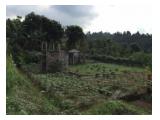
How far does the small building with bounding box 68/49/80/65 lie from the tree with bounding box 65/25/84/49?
0.17 metres

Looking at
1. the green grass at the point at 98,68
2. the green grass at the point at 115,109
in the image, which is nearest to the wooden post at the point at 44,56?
the green grass at the point at 98,68

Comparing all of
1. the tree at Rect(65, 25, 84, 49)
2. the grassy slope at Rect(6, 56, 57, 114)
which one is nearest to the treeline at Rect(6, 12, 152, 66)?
the tree at Rect(65, 25, 84, 49)

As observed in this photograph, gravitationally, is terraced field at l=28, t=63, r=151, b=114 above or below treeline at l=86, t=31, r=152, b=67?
below

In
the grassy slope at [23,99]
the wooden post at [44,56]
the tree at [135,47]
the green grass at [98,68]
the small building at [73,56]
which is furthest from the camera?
the green grass at [98,68]

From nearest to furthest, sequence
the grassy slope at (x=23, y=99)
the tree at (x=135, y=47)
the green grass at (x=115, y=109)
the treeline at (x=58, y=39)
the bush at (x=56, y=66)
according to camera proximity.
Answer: the grassy slope at (x=23, y=99) → the green grass at (x=115, y=109) → the treeline at (x=58, y=39) → the tree at (x=135, y=47) → the bush at (x=56, y=66)

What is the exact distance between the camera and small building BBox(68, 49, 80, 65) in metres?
7.30

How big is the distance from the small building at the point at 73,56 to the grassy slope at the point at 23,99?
212 centimetres

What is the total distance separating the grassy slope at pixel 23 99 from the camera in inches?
168

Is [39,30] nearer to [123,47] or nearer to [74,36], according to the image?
[74,36]

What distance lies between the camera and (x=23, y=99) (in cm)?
454

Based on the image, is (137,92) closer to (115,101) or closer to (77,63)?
(115,101)

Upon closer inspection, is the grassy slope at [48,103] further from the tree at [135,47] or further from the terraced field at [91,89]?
the tree at [135,47]

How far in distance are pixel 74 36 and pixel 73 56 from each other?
1.28 m

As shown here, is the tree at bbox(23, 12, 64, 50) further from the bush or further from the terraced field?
the bush
